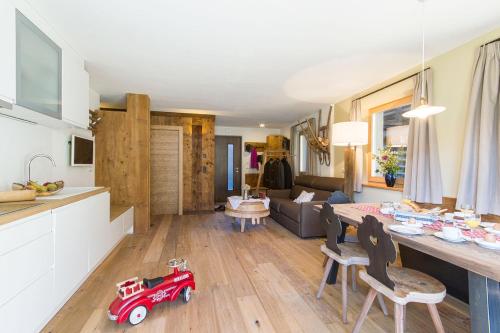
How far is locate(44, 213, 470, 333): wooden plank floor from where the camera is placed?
5.78ft

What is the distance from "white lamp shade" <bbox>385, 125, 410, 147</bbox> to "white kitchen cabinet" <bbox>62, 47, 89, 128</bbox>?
4097mm

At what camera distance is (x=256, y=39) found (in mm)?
2344

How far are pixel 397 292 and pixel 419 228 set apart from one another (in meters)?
0.51

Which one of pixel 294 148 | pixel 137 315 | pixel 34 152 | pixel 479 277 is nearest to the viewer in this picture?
pixel 479 277

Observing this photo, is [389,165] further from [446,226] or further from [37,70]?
[37,70]

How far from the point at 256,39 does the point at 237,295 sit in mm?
2453

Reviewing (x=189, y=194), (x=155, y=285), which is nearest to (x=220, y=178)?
(x=189, y=194)

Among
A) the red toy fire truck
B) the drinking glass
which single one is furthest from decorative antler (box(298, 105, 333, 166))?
the red toy fire truck

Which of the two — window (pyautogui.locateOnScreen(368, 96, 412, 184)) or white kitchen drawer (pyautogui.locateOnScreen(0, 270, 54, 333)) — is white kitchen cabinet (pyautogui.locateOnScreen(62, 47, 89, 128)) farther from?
window (pyautogui.locateOnScreen(368, 96, 412, 184))

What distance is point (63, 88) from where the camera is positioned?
2338mm

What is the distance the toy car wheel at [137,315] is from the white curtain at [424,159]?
120 inches

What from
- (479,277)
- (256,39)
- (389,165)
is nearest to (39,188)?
(256,39)

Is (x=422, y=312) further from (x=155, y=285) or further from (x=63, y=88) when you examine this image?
(x=63, y=88)

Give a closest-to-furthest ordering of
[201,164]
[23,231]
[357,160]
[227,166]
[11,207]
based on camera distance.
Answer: [23,231]
[11,207]
[357,160]
[201,164]
[227,166]
